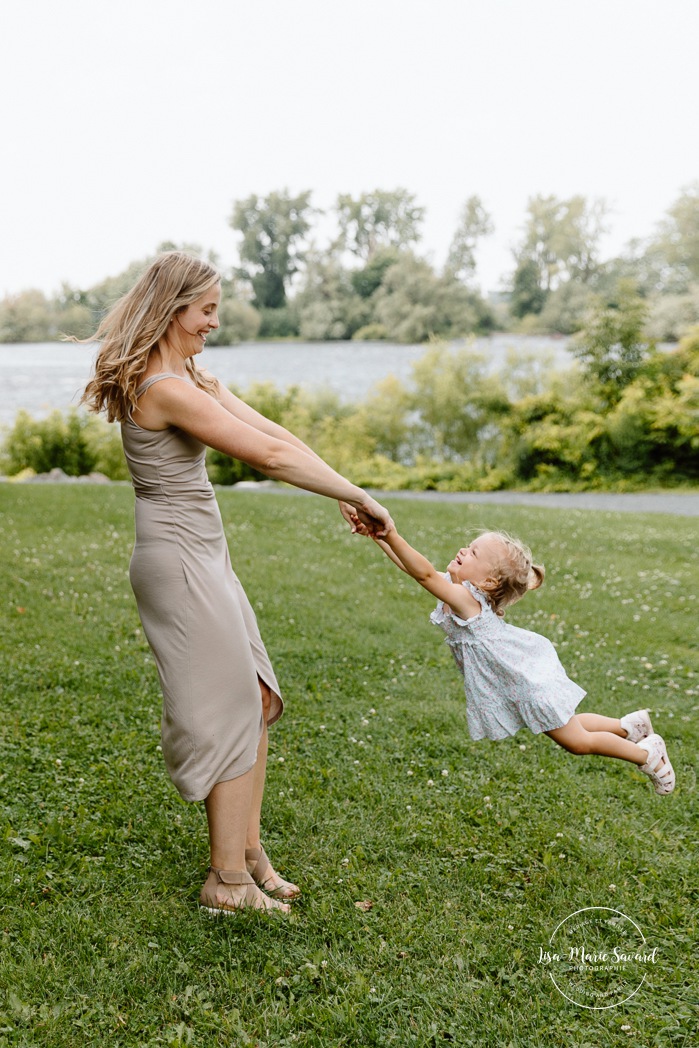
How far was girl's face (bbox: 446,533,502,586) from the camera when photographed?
332 cm

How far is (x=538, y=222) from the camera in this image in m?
39.1

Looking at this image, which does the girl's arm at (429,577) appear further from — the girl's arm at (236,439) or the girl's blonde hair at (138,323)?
the girl's blonde hair at (138,323)

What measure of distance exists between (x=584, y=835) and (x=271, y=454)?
7.75ft

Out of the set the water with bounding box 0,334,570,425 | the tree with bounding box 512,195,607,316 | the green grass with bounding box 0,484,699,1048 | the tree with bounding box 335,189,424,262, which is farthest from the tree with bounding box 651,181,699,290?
the green grass with bounding box 0,484,699,1048

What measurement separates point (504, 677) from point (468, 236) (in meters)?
40.9

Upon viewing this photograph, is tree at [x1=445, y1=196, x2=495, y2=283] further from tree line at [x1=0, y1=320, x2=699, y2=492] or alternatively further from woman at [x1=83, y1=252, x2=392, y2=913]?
woman at [x1=83, y1=252, x2=392, y2=913]

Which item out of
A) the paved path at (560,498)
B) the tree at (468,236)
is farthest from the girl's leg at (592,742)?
the tree at (468,236)

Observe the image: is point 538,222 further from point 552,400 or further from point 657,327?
point 552,400

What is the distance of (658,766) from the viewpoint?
3.46m

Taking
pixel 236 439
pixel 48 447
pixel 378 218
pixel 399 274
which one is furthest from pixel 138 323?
pixel 378 218

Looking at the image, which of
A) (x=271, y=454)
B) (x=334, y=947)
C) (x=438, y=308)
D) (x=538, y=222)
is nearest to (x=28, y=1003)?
(x=334, y=947)

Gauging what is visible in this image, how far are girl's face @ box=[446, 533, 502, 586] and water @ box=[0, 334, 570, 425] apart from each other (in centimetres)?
2517

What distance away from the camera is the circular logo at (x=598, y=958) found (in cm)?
290

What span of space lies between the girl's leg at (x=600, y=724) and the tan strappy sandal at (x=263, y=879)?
4.31ft
